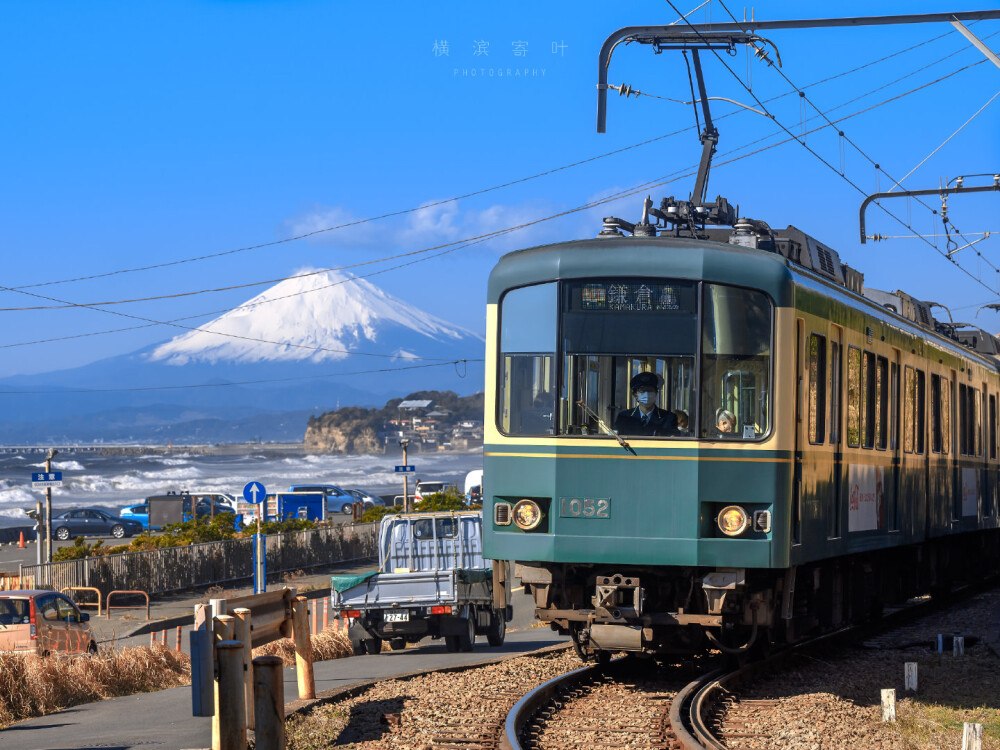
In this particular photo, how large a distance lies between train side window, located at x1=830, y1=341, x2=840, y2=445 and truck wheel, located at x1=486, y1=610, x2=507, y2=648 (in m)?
7.52

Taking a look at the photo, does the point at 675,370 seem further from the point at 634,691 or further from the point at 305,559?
the point at 305,559

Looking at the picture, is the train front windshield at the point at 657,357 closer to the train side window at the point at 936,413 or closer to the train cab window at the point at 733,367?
the train cab window at the point at 733,367

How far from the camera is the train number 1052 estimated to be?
12.0 m

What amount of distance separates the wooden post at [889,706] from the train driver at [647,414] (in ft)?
8.32

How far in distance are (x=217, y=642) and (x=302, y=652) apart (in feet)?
9.31

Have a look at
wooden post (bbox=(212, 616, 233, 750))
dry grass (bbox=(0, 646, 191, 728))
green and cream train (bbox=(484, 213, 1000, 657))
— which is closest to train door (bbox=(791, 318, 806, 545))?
green and cream train (bbox=(484, 213, 1000, 657))

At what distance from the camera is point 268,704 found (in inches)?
369

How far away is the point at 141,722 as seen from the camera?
12.3 metres

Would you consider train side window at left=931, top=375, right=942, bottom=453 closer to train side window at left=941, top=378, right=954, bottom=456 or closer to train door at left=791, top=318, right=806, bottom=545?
train side window at left=941, top=378, right=954, bottom=456

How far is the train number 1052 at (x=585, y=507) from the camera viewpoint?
12039 mm

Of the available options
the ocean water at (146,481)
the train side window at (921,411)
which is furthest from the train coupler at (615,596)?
the ocean water at (146,481)

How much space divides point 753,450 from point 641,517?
1.03 meters

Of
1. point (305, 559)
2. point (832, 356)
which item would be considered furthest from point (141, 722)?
point (305, 559)

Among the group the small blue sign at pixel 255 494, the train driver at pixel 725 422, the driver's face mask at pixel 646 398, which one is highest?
the driver's face mask at pixel 646 398
